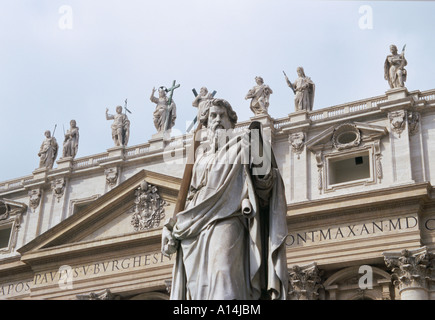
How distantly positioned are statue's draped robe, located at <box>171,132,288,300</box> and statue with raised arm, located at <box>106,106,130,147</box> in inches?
1000

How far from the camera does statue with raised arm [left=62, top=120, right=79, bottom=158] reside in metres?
33.0

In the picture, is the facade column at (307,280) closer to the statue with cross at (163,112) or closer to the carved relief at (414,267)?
the carved relief at (414,267)

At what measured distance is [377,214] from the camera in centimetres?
2562

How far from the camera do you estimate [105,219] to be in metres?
30.9

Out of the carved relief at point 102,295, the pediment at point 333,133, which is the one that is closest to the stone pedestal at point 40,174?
the carved relief at point 102,295

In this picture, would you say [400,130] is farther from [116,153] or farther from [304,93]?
[116,153]

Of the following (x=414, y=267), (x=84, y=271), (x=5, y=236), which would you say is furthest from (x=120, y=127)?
(x=414, y=267)

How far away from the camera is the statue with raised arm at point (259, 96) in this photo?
29.1m

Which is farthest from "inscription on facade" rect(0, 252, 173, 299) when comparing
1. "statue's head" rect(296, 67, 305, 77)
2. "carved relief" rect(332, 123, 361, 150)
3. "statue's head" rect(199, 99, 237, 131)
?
"statue's head" rect(199, 99, 237, 131)

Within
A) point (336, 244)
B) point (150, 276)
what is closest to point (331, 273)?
point (336, 244)

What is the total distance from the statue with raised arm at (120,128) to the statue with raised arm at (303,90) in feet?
21.6

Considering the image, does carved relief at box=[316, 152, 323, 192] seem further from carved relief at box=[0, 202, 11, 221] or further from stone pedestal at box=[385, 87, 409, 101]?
carved relief at box=[0, 202, 11, 221]

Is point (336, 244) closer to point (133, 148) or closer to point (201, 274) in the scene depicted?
point (133, 148)
